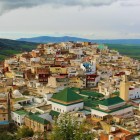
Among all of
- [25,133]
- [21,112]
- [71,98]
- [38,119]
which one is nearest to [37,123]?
[38,119]

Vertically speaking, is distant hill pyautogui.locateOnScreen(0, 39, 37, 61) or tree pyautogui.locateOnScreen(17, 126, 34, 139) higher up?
distant hill pyautogui.locateOnScreen(0, 39, 37, 61)

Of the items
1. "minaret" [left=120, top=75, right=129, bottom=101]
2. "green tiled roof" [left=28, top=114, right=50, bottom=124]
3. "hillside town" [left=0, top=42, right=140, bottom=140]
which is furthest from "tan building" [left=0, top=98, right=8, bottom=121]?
"minaret" [left=120, top=75, right=129, bottom=101]

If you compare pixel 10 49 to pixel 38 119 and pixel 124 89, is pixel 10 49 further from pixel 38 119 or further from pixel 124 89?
pixel 38 119

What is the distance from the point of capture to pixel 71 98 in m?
34.1

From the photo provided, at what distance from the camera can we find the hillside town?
29.3 m

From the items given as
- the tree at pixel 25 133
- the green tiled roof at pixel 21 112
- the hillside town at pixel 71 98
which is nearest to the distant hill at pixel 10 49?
the hillside town at pixel 71 98

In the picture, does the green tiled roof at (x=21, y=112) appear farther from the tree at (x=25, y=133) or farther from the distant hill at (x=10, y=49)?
the distant hill at (x=10, y=49)

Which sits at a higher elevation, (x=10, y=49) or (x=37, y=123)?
(x=10, y=49)

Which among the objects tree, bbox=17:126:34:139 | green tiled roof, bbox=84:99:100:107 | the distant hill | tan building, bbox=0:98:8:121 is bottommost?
tree, bbox=17:126:34:139

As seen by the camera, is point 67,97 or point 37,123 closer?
point 37,123

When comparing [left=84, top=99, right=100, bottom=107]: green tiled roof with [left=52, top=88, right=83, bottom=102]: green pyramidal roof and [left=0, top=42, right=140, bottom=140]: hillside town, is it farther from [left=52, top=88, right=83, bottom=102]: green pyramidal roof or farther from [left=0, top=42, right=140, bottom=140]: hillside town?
[left=52, top=88, right=83, bottom=102]: green pyramidal roof

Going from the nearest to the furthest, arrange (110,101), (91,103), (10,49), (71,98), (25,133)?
(25,133) < (110,101) < (71,98) < (91,103) < (10,49)

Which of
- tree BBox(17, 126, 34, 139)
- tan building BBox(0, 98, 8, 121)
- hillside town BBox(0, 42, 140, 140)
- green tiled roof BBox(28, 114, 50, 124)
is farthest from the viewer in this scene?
tan building BBox(0, 98, 8, 121)

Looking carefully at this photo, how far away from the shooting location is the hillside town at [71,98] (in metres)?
29.3
